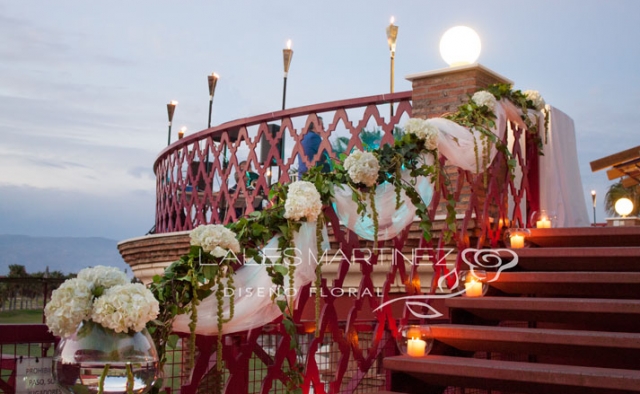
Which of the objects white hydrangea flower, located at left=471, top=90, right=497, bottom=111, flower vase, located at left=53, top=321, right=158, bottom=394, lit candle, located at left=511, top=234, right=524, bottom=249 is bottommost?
flower vase, located at left=53, top=321, right=158, bottom=394

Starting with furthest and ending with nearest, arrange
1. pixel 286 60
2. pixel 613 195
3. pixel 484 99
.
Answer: pixel 613 195 < pixel 286 60 < pixel 484 99

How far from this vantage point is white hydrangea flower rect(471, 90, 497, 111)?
484cm

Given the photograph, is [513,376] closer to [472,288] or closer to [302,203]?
[472,288]

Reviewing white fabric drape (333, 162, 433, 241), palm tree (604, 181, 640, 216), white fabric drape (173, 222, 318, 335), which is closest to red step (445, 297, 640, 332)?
white fabric drape (333, 162, 433, 241)

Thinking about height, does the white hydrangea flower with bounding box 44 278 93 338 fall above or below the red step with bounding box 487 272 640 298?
below

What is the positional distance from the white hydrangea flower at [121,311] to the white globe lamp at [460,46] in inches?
150

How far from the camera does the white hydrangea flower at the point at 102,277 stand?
224 centimetres

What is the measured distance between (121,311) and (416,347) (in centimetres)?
216

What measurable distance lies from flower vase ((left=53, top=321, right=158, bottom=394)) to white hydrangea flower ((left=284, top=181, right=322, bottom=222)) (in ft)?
3.59

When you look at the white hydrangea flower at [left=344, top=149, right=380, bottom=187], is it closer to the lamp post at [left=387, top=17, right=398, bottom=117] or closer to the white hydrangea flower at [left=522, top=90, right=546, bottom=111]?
the white hydrangea flower at [left=522, top=90, right=546, bottom=111]

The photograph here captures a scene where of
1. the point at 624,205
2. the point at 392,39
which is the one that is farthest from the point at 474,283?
the point at 624,205

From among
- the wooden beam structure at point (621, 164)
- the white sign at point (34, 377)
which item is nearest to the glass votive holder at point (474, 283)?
the white sign at point (34, 377)

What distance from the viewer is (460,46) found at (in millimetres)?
5441

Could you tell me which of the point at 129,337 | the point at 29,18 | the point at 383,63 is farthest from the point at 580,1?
the point at 129,337
